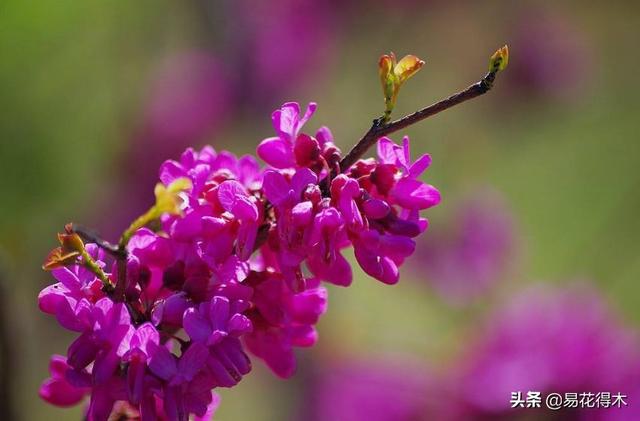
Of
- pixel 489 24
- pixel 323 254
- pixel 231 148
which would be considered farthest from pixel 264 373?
pixel 323 254

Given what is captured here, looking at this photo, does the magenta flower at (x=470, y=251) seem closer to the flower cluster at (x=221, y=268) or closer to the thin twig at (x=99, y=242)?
the flower cluster at (x=221, y=268)

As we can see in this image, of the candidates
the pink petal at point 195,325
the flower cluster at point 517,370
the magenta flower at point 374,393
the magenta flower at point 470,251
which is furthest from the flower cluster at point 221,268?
the magenta flower at point 470,251

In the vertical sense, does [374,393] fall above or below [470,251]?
below

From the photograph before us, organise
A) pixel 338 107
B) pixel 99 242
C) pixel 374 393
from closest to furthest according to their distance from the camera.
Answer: pixel 99 242
pixel 374 393
pixel 338 107

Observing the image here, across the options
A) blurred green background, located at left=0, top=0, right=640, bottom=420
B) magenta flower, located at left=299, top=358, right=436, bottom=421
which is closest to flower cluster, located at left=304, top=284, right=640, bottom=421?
magenta flower, located at left=299, top=358, right=436, bottom=421

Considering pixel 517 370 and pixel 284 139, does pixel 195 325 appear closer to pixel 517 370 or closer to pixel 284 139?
pixel 284 139

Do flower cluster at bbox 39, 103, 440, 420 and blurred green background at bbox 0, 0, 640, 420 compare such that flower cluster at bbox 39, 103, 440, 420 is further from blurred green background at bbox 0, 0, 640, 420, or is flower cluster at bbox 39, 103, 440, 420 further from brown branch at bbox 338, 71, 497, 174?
blurred green background at bbox 0, 0, 640, 420

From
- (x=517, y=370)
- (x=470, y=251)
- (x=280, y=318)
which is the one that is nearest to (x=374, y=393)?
(x=517, y=370)
